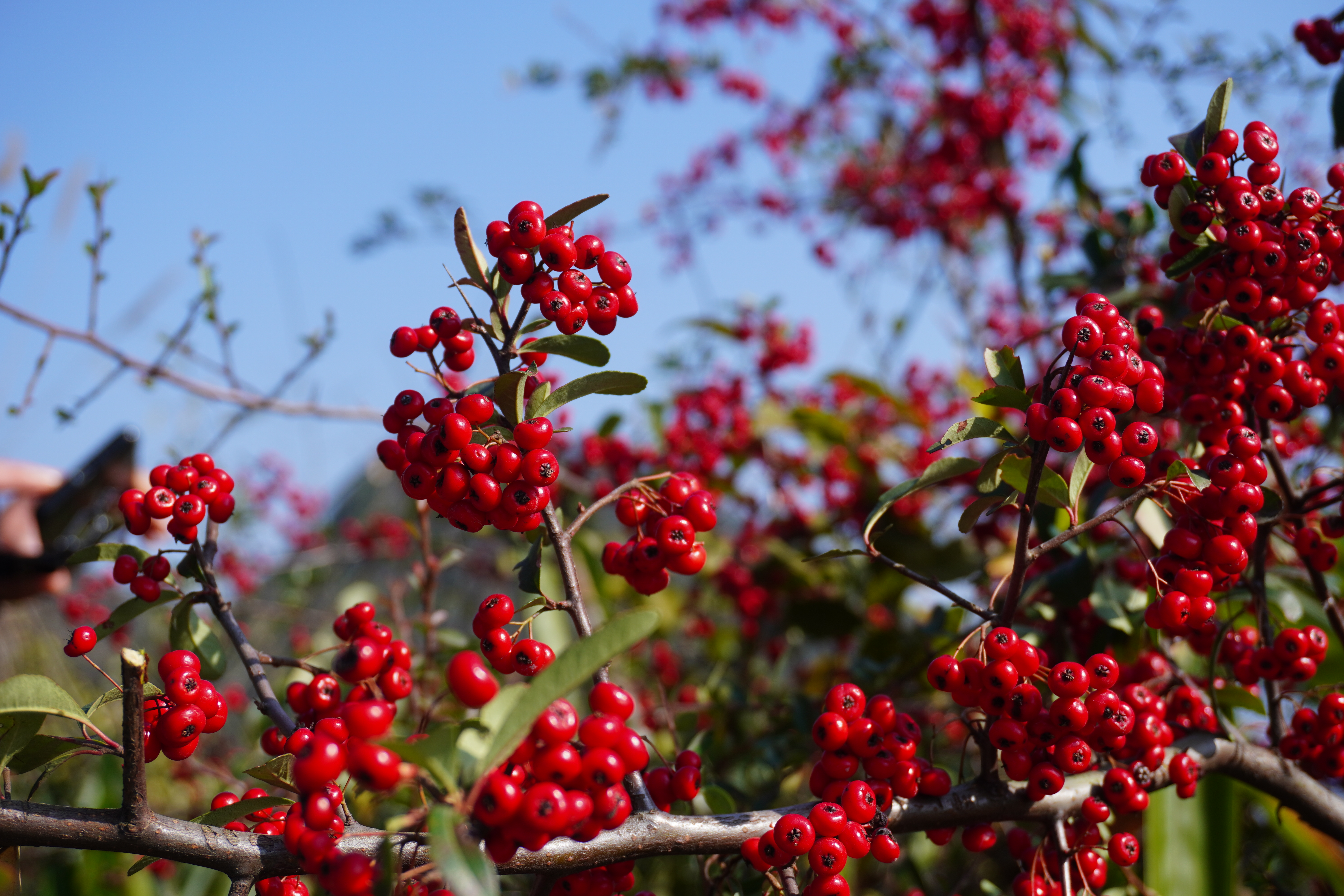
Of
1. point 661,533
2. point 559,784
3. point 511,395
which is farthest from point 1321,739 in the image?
point 511,395

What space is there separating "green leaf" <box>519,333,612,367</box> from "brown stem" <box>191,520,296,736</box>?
56cm

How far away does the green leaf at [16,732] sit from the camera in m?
0.95

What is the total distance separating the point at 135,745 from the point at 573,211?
2.52 feet

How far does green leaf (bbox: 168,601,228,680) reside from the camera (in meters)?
1.27

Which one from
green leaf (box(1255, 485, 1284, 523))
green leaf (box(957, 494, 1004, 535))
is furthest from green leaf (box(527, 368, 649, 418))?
green leaf (box(1255, 485, 1284, 523))

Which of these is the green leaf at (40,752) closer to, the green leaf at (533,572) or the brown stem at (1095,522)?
the green leaf at (533,572)

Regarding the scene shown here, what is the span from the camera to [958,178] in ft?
15.1

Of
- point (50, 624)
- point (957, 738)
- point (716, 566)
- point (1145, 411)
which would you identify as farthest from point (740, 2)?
point (50, 624)

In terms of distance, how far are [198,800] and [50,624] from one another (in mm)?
3684

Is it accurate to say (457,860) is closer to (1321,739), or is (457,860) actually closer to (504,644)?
(504,644)

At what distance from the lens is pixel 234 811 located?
0.97m

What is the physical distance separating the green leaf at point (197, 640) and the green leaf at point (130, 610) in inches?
0.8

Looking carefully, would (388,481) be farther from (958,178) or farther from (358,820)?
(358,820)

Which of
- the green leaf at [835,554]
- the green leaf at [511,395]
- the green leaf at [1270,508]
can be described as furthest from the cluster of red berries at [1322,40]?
the green leaf at [511,395]
